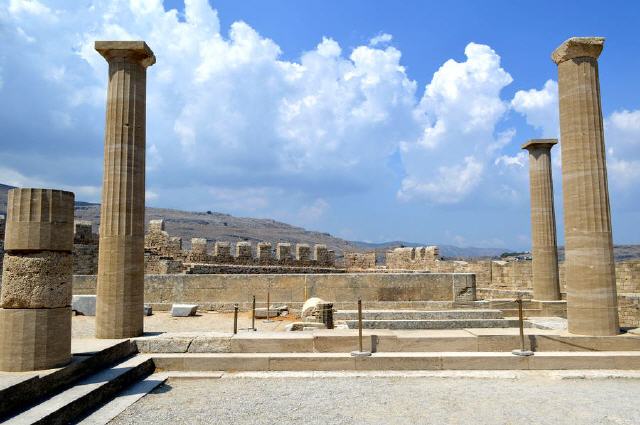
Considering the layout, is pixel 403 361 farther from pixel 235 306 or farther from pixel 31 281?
pixel 31 281

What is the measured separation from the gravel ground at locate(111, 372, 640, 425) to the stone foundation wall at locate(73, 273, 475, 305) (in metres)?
7.73

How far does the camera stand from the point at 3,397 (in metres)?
4.82

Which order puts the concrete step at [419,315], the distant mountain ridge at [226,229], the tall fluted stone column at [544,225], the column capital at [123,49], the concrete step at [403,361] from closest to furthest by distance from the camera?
the concrete step at [403,361] < the column capital at [123,49] < the concrete step at [419,315] < the tall fluted stone column at [544,225] < the distant mountain ridge at [226,229]

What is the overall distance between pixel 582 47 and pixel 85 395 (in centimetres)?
938

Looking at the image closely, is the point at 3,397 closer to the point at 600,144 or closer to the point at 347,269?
the point at 600,144

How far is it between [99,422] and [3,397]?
3.25 ft

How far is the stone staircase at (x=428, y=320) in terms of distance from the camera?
35.7ft

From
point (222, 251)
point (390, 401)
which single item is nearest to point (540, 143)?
point (390, 401)

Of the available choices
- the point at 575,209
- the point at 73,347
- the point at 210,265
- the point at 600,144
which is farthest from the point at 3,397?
the point at 210,265

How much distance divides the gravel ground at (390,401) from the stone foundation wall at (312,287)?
7.73 m

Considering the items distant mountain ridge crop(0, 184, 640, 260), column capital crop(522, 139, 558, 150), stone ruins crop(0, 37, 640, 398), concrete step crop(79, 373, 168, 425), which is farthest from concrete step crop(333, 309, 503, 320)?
distant mountain ridge crop(0, 184, 640, 260)

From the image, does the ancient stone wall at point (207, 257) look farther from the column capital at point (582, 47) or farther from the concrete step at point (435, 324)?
the column capital at point (582, 47)

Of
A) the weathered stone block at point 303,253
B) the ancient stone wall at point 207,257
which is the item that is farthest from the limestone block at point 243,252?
the weathered stone block at point 303,253

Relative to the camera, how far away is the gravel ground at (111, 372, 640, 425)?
5453 mm
